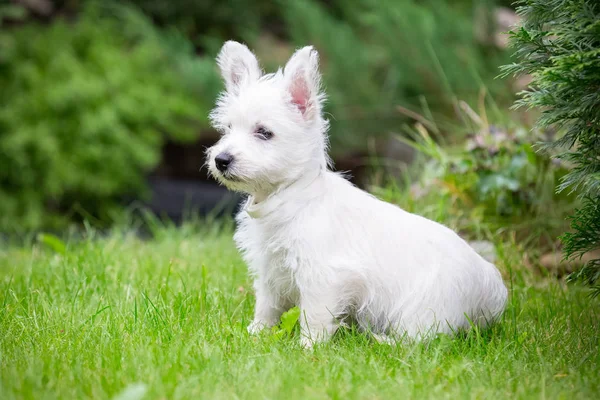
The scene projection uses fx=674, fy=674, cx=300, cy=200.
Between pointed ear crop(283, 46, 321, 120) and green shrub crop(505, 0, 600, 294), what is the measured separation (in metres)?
0.83

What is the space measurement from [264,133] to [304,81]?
0.29m

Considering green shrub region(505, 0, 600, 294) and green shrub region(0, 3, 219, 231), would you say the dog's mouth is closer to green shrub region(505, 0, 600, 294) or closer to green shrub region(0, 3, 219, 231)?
green shrub region(505, 0, 600, 294)

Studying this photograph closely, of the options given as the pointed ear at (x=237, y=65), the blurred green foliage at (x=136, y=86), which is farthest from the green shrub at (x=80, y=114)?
the pointed ear at (x=237, y=65)

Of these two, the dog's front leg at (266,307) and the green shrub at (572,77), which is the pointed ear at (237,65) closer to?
the dog's front leg at (266,307)

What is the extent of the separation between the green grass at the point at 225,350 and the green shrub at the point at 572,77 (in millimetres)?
481

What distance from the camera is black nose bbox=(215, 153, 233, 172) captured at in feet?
9.54

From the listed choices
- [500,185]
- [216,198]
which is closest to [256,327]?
[500,185]

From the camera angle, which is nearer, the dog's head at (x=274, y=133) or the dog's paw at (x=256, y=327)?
the dog's head at (x=274, y=133)

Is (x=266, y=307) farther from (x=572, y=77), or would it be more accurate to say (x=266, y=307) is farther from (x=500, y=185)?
(x=500, y=185)

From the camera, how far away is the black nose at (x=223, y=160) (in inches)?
114

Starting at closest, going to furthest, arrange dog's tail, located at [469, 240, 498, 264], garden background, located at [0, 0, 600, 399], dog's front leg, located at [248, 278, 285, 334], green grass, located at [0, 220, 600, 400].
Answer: green grass, located at [0, 220, 600, 400] → garden background, located at [0, 0, 600, 399] → dog's front leg, located at [248, 278, 285, 334] → dog's tail, located at [469, 240, 498, 264]

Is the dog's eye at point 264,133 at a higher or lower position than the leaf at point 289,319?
higher

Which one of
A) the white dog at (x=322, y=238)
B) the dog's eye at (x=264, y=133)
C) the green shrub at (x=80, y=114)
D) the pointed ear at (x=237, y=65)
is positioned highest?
the pointed ear at (x=237, y=65)

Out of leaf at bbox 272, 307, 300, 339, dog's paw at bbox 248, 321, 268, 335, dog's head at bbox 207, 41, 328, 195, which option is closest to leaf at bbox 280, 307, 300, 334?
leaf at bbox 272, 307, 300, 339
